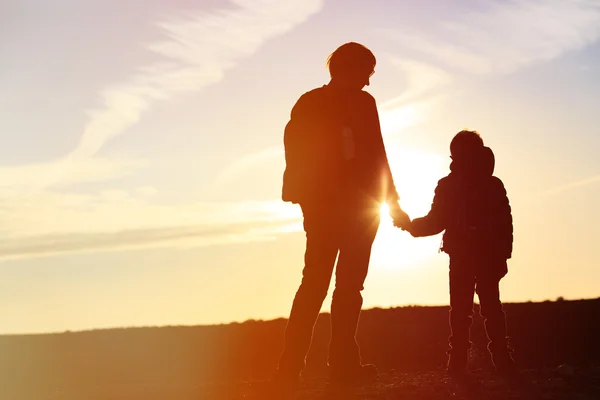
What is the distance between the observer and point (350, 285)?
27.9ft

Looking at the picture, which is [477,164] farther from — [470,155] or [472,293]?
[472,293]

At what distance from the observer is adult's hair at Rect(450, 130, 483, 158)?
32.7ft

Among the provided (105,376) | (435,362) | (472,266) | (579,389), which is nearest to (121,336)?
(105,376)

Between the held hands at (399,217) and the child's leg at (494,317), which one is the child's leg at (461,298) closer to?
A: the child's leg at (494,317)

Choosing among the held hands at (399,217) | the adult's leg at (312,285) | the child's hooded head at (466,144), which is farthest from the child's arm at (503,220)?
the adult's leg at (312,285)

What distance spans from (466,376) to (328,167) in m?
2.62

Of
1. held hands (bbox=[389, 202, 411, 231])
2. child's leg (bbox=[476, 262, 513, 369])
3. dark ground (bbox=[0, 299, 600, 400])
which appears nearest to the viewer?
dark ground (bbox=[0, 299, 600, 400])

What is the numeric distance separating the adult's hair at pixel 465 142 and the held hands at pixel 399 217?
999 mm

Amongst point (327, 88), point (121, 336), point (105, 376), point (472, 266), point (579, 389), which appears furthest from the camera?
point (121, 336)

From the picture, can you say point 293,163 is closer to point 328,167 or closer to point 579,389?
point 328,167

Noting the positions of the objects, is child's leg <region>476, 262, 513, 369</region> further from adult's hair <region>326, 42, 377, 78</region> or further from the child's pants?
adult's hair <region>326, 42, 377, 78</region>

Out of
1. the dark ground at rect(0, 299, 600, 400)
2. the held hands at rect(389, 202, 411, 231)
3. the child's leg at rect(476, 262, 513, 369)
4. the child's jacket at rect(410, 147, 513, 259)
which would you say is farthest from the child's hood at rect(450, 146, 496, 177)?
the dark ground at rect(0, 299, 600, 400)

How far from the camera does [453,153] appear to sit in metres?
10.1

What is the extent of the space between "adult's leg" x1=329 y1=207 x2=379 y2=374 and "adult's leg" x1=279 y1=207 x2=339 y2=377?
6.9 inches
